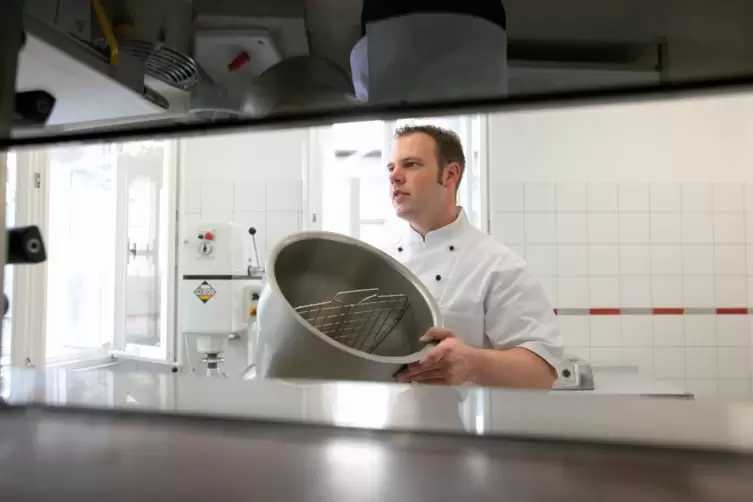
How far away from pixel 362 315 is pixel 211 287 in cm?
120

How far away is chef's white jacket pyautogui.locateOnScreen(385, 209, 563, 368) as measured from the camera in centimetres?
98

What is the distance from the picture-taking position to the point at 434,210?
1.14 m

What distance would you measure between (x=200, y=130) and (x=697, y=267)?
221cm

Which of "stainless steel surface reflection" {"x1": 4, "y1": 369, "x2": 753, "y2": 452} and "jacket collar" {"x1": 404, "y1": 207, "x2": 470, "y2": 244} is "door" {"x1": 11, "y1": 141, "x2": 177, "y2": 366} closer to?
"jacket collar" {"x1": 404, "y1": 207, "x2": 470, "y2": 244}

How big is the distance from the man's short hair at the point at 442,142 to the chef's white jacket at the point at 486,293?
13cm

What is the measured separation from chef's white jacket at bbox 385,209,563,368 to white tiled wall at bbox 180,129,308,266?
1.16 meters

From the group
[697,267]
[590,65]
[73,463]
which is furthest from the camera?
[697,267]

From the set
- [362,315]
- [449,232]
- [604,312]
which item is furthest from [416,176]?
[604,312]

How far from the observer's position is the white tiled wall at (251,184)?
7.20 feet

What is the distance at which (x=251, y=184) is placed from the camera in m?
2.21

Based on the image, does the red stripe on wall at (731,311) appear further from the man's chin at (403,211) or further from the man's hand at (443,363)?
the man's hand at (443,363)

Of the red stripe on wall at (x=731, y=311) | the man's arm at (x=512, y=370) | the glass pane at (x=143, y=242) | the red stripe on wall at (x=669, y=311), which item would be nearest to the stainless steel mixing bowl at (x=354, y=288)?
the man's arm at (x=512, y=370)

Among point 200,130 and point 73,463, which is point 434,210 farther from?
point 73,463

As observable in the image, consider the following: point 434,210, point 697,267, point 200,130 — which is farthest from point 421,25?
point 697,267
